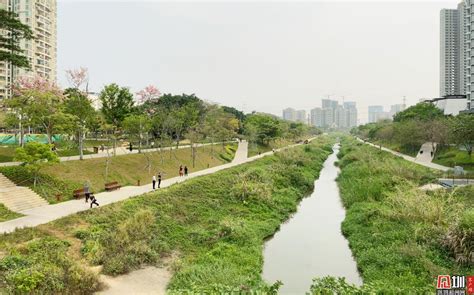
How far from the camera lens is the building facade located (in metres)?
82.3

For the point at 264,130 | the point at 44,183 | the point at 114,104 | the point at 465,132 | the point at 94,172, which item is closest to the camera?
the point at 44,183

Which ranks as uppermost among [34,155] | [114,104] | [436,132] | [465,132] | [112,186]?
[114,104]

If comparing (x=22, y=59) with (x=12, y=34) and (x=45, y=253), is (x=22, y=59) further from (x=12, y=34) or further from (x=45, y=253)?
(x=45, y=253)

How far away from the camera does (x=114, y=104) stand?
136 ft

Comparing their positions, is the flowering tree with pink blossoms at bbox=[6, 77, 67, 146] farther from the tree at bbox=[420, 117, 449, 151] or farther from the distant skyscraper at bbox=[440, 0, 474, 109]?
the distant skyscraper at bbox=[440, 0, 474, 109]

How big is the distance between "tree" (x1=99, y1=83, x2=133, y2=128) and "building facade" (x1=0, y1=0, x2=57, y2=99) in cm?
4527

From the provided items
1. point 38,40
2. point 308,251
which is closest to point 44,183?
point 308,251

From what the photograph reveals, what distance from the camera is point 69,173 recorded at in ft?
84.5

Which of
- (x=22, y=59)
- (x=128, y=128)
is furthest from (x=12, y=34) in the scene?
(x=128, y=128)

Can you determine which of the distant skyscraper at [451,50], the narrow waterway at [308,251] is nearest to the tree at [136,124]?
the narrow waterway at [308,251]

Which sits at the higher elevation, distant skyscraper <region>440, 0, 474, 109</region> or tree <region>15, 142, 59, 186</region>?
distant skyscraper <region>440, 0, 474, 109</region>

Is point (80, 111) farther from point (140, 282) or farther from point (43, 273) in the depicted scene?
point (43, 273)

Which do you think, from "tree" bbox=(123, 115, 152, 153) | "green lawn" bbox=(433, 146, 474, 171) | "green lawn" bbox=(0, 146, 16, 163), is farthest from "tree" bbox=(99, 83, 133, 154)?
"green lawn" bbox=(433, 146, 474, 171)

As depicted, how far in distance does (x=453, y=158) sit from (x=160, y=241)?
143 feet
